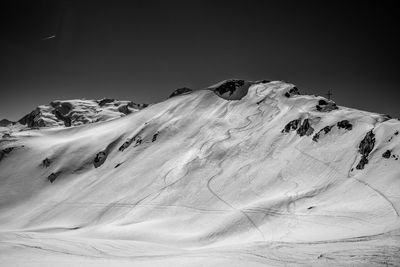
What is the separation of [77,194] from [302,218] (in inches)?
2691

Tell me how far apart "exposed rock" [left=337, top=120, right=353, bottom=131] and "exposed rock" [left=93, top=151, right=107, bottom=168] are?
7243 cm

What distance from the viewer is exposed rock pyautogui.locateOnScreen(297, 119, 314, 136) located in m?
72.1

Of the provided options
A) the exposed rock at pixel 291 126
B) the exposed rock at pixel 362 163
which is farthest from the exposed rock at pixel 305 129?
the exposed rock at pixel 362 163

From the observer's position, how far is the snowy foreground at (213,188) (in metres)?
28.9

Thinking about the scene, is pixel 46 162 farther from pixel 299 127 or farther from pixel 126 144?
pixel 299 127

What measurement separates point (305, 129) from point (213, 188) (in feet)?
80.4

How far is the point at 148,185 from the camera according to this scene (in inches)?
3100

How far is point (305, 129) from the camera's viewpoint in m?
73.6

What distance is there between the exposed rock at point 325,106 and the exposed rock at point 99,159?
6739 cm

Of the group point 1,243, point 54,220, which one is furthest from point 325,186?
point 54,220

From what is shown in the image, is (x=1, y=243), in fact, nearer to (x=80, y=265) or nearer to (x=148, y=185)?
(x=80, y=265)

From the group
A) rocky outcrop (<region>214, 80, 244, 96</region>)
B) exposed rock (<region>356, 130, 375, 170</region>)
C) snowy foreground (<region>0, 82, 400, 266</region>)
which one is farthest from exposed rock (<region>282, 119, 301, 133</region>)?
rocky outcrop (<region>214, 80, 244, 96</region>)

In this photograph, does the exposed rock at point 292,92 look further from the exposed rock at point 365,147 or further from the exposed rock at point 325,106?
the exposed rock at point 365,147

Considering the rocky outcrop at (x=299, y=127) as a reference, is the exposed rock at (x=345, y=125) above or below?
above
